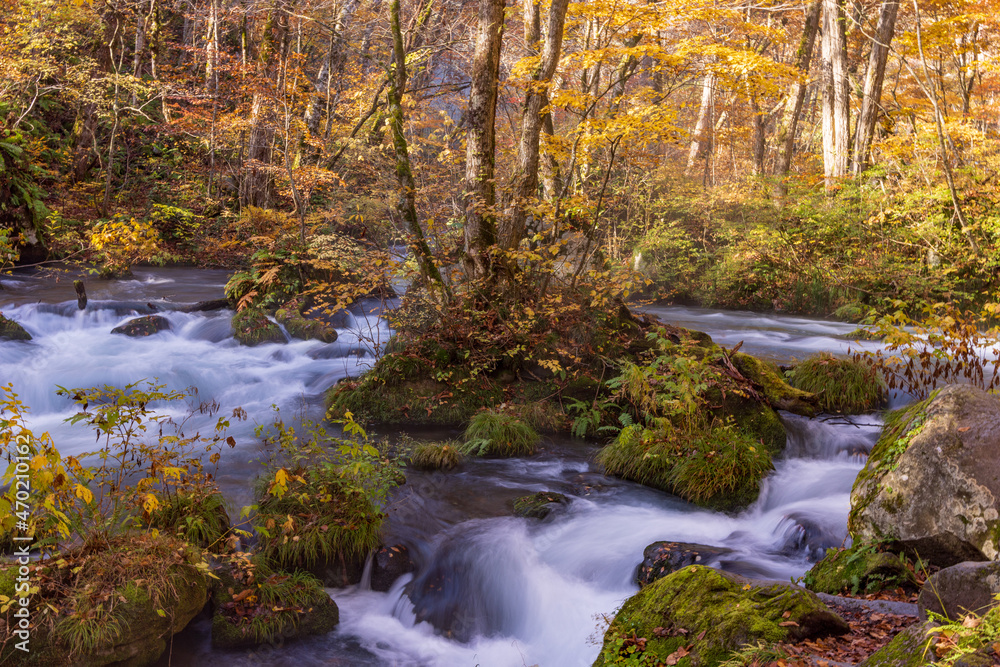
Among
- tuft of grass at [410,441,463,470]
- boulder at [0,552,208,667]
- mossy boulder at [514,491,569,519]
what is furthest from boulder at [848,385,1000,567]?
boulder at [0,552,208,667]

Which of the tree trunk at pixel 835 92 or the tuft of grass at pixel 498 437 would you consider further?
the tree trunk at pixel 835 92

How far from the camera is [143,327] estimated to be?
1155 cm

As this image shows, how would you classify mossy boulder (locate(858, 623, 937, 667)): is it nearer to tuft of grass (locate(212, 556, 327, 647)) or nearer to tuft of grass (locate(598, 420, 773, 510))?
tuft of grass (locate(212, 556, 327, 647))

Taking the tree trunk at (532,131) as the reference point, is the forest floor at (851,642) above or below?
below

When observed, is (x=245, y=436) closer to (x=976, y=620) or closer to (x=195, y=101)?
(x=976, y=620)

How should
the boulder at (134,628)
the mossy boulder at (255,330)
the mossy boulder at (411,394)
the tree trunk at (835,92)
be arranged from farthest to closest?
the tree trunk at (835,92), the mossy boulder at (255,330), the mossy boulder at (411,394), the boulder at (134,628)

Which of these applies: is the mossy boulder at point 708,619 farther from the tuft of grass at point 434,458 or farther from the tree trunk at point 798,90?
the tree trunk at point 798,90

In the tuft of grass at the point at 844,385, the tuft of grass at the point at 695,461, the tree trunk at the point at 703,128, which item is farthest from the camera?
the tree trunk at the point at 703,128

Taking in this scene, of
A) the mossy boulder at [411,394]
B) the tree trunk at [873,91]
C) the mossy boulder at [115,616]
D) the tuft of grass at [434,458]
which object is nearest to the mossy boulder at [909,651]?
the mossy boulder at [115,616]

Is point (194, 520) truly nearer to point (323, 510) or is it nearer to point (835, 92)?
point (323, 510)

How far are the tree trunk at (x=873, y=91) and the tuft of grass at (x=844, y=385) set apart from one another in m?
9.07

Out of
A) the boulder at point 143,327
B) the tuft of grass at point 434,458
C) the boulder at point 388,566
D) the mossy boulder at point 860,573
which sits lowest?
the boulder at point 388,566

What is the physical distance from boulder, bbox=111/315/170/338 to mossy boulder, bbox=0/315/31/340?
1.25 meters

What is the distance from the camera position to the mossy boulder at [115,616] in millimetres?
3924
